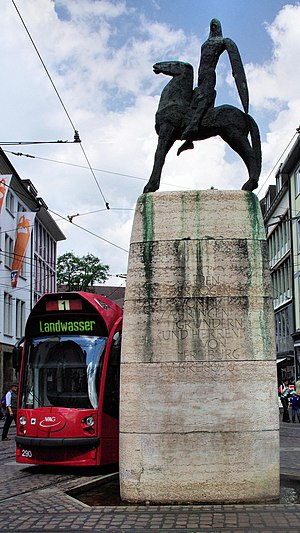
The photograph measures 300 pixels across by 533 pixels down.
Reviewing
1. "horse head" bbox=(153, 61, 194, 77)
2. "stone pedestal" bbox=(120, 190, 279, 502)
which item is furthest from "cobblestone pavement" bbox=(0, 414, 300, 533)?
"horse head" bbox=(153, 61, 194, 77)

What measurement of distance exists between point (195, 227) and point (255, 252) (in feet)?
2.64

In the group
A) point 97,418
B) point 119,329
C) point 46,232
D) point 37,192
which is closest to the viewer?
point 97,418

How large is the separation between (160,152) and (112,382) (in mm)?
4471

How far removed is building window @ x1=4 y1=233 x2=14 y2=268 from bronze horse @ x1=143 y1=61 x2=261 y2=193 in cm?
3358

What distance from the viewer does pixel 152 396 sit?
8656 millimetres

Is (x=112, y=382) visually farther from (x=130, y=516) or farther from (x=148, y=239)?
(x=130, y=516)

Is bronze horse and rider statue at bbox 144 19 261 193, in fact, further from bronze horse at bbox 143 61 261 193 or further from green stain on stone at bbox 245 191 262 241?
green stain on stone at bbox 245 191 262 241

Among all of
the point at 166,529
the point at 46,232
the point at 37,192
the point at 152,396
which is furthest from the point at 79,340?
the point at 46,232

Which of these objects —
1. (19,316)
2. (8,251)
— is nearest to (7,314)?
(19,316)

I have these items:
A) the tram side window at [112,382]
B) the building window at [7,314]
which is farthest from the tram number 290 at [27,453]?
the building window at [7,314]

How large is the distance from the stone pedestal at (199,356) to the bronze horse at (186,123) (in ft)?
2.62

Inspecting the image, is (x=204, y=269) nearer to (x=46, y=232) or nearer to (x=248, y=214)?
(x=248, y=214)

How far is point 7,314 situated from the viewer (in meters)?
44.0

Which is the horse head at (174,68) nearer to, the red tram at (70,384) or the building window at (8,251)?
the red tram at (70,384)
